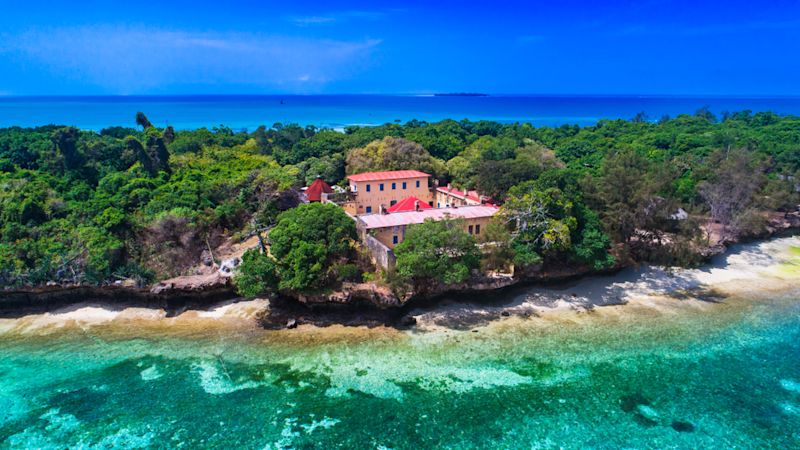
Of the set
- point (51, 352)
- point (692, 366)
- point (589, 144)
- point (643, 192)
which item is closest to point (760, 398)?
point (692, 366)

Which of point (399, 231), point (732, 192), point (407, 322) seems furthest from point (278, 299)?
point (732, 192)

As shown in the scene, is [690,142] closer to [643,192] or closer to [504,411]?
[643,192]

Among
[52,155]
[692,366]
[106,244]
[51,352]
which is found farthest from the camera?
[52,155]

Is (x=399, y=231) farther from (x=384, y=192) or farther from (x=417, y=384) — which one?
(x=417, y=384)

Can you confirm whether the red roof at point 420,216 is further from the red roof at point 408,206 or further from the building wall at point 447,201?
the building wall at point 447,201

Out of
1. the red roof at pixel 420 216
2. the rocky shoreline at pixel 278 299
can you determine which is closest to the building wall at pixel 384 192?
the red roof at pixel 420 216

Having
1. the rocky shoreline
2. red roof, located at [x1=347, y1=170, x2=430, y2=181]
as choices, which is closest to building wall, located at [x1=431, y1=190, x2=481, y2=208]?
red roof, located at [x1=347, y1=170, x2=430, y2=181]
